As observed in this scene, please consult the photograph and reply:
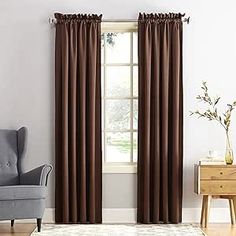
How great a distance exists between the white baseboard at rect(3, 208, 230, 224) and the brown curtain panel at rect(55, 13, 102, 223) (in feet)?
0.33

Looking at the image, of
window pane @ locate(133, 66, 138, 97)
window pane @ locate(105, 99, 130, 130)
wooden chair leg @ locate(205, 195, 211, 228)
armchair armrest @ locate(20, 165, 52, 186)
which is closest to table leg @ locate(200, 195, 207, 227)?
wooden chair leg @ locate(205, 195, 211, 228)

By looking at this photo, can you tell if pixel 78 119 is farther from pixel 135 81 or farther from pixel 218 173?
pixel 218 173

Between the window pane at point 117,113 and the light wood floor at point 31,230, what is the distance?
149cm

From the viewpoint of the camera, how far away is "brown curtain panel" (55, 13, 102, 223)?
6.95 m

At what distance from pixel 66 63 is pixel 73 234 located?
1.92m

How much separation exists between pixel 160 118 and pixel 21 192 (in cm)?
179

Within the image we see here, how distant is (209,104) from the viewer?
23.2 feet

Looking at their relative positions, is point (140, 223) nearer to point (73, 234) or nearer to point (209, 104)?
point (73, 234)

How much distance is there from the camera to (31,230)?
646 centimetres

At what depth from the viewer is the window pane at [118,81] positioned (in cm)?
734

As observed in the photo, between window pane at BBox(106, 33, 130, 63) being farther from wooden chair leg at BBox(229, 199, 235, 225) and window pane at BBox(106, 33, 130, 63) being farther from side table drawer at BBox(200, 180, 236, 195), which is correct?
wooden chair leg at BBox(229, 199, 235, 225)

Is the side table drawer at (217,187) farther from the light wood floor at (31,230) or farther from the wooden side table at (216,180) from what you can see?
the light wood floor at (31,230)

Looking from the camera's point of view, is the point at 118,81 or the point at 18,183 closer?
the point at 18,183

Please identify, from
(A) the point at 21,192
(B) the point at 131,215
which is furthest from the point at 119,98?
(A) the point at 21,192
